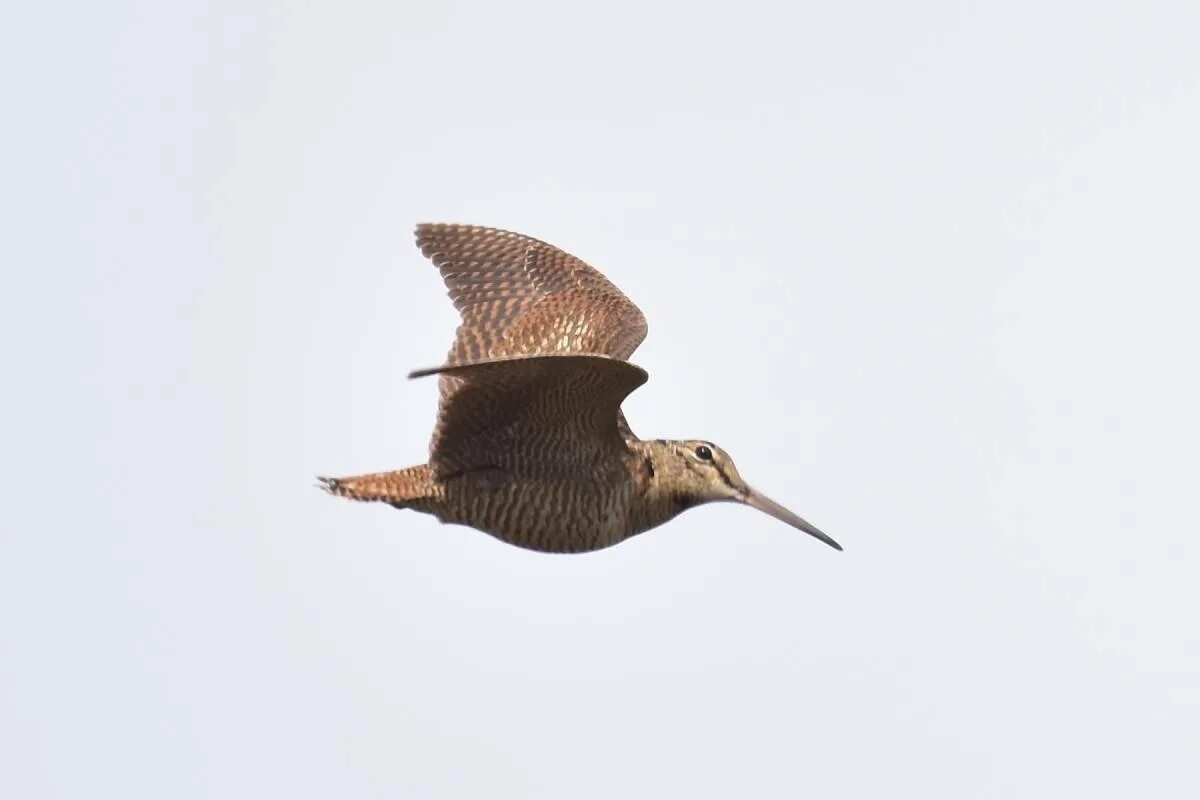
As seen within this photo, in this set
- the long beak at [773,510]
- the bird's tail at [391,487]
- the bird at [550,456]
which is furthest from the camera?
the long beak at [773,510]

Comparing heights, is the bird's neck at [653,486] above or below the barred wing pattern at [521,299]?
below

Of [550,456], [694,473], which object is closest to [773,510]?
[694,473]

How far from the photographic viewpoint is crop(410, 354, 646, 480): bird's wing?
14.6m

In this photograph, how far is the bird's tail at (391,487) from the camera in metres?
16.0

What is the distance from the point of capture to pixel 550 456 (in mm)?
15781

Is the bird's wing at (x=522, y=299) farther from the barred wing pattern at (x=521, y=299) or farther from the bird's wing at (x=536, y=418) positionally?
the bird's wing at (x=536, y=418)

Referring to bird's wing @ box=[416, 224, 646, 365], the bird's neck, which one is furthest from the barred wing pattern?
the bird's neck

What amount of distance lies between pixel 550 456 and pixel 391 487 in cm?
120

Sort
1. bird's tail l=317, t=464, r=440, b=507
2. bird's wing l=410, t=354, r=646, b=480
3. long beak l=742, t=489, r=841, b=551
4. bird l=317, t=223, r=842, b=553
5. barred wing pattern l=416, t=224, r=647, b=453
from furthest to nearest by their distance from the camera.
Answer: barred wing pattern l=416, t=224, r=647, b=453, long beak l=742, t=489, r=841, b=551, bird's tail l=317, t=464, r=440, b=507, bird l=317, t=223, r=842, b=553, bird's wing l=410, t=354, r=646, b=480

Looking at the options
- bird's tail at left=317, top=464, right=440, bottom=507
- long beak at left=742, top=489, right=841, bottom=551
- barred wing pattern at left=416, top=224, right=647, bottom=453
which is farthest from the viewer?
barred wing pattern at left=416, top=224, right=647, bottom=453

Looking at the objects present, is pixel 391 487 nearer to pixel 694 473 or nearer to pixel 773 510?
pixel 694 473

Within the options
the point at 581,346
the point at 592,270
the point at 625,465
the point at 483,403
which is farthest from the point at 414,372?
the point at 592,270

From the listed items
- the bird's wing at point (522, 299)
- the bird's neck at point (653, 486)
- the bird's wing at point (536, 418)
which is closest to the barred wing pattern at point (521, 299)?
the bird's wing at point (522, 299)

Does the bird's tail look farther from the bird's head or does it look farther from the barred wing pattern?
the bird's head
